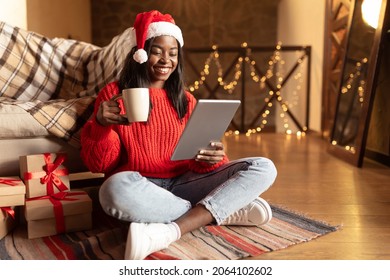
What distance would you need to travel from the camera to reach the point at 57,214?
51.4 inches

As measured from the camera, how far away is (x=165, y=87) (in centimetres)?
142

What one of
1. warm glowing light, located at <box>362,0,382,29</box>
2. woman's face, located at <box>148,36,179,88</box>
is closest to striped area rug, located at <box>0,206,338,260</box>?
woman's face, located at <box>148,36,179,88</box>

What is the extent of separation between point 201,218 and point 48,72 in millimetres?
1098

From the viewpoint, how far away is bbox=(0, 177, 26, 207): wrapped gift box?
1.29 m

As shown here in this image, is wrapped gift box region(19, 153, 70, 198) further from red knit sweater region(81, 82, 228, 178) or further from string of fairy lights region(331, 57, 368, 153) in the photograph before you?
string of fairy lights region(331, 57, 368, 153)

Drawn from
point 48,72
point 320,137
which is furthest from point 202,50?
point 48,72

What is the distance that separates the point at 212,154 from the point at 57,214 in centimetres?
49

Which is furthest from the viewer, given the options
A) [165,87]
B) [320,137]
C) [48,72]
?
[320,137]

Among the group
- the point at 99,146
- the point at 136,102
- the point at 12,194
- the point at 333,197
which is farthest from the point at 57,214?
the point at 333,197

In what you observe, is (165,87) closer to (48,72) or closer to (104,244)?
(104,244)

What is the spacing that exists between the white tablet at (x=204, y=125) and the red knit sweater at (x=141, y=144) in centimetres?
13

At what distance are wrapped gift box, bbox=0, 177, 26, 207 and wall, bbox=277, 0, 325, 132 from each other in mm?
3162

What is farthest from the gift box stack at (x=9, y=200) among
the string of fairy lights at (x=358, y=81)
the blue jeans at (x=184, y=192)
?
the string of fairy lights at (x=358, y=81)

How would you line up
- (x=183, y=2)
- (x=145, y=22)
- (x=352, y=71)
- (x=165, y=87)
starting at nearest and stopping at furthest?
(x=145, y=22), (x=165, y=87), (x=352, y=71), (x=183, y=2)
